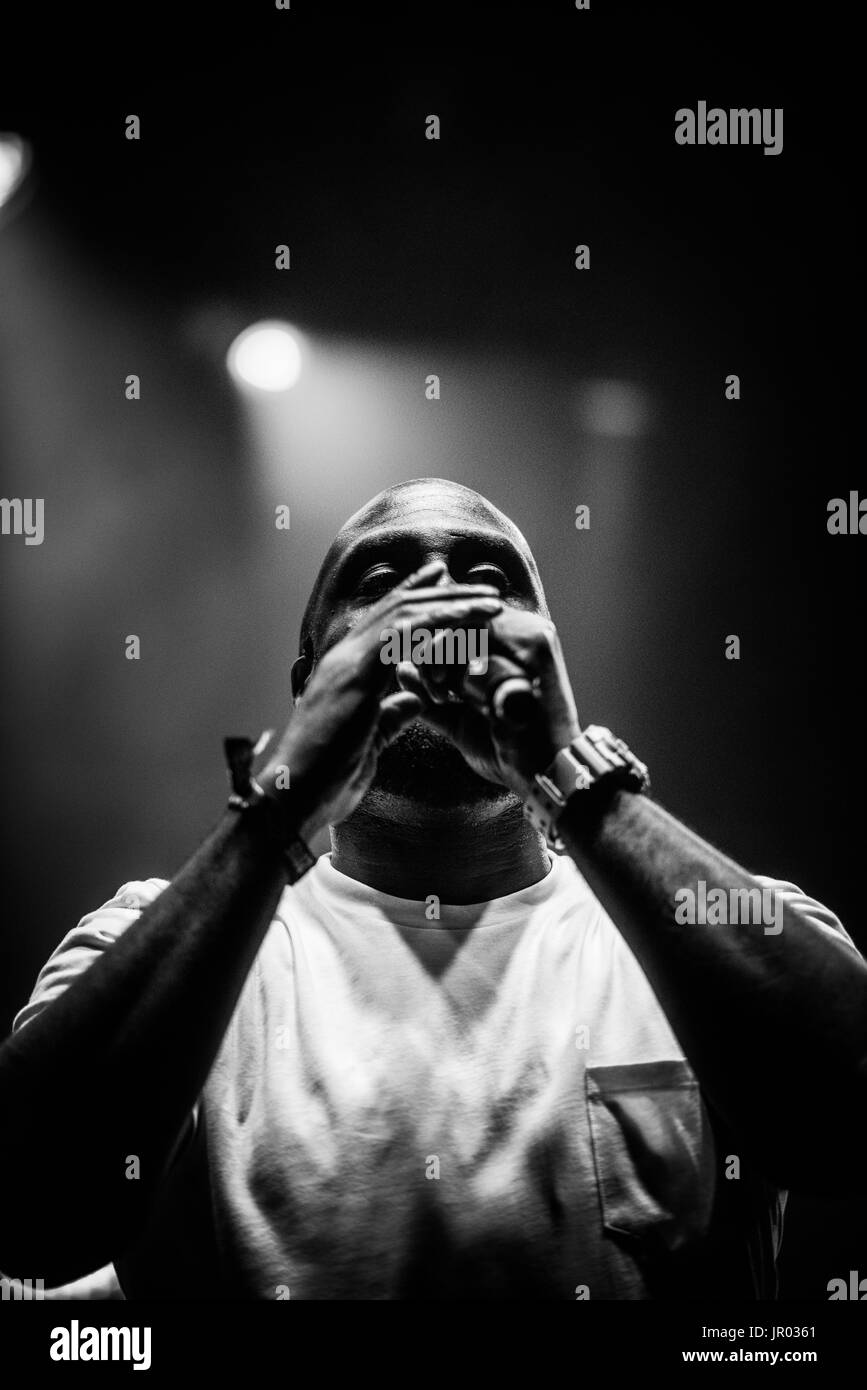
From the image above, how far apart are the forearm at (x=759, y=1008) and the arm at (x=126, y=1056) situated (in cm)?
43

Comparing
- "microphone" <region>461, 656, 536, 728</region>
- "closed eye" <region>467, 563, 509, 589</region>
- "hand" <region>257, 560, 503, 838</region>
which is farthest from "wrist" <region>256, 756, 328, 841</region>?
"closed eye" <region>467, 563, 509, 589</region>

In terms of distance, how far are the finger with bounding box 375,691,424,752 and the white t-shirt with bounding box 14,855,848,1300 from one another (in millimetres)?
348

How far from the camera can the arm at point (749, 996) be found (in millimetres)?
879

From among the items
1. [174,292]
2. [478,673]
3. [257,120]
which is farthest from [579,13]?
[478,673]

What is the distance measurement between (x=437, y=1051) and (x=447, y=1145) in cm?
12

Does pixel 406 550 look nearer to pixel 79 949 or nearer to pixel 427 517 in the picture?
pixel 427 517

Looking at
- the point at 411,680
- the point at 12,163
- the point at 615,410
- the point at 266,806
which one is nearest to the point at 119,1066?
the point at 266,806

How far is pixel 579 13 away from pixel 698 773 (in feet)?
5.07

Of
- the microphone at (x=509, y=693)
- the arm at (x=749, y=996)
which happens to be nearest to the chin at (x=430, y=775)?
the microphone at (x=509, y=693)

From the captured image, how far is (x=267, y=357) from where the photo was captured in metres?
1.74

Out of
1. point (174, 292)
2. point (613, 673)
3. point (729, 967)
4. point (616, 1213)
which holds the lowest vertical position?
point (616, 1213)

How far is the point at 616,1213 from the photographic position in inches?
40.1
